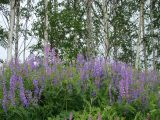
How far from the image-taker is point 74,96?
492 centimetres

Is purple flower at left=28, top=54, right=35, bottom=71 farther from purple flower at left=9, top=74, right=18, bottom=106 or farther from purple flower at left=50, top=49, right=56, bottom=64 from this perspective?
purple flower at left=9, top=74, right=18, bottom=106

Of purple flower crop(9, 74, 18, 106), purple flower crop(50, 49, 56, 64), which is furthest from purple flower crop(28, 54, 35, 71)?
purple flower crop(9, 74, 18, 106)

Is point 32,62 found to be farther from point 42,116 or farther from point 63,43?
point 63,43

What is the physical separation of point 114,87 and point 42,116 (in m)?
1.07

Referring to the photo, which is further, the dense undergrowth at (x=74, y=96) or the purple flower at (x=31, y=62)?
the purple flower at (x=31, y=62)

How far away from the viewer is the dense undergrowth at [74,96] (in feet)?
14.7

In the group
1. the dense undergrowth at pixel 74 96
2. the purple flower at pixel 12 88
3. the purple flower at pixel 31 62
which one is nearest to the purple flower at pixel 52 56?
the dense undergrowth at pixel 74 96

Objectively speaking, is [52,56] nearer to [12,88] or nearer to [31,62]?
[31,62]

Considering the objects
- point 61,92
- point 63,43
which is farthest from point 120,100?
point 63,43

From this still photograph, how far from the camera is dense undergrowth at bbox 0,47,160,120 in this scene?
448 centimetres

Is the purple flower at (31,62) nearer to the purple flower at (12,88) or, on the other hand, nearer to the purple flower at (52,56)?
the purple flower at (52,56)

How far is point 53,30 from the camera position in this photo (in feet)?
87.7

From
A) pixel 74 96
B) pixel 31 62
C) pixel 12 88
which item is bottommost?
pixel 74 96

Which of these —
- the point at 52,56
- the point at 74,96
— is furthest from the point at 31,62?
the point at 74,96
